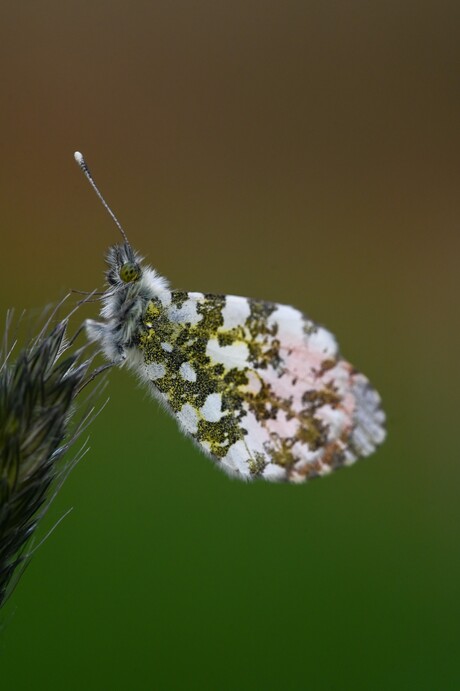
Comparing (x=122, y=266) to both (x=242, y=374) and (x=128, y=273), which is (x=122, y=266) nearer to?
(x=128, y=273)

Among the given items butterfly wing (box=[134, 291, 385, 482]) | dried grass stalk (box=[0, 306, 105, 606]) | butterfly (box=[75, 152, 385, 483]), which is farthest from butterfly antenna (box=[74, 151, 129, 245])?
dried grass stalk (box=[0, 306, 105, 606])

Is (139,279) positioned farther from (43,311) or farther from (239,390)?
(43,311)

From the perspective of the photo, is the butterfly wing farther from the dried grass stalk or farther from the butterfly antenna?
the dried grass stalk

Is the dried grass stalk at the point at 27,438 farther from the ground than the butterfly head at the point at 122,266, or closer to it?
closer to it

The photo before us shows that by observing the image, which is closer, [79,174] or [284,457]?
[284,457]

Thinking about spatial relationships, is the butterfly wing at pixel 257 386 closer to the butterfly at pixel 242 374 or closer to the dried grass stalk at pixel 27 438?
the butterfly at pixel 242 374

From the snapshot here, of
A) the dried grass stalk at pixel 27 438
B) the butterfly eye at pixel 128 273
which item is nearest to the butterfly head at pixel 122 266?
the butterfly eye at pixel 128 273

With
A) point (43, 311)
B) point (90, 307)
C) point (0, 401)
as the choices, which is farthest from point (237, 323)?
point (90, 307)
